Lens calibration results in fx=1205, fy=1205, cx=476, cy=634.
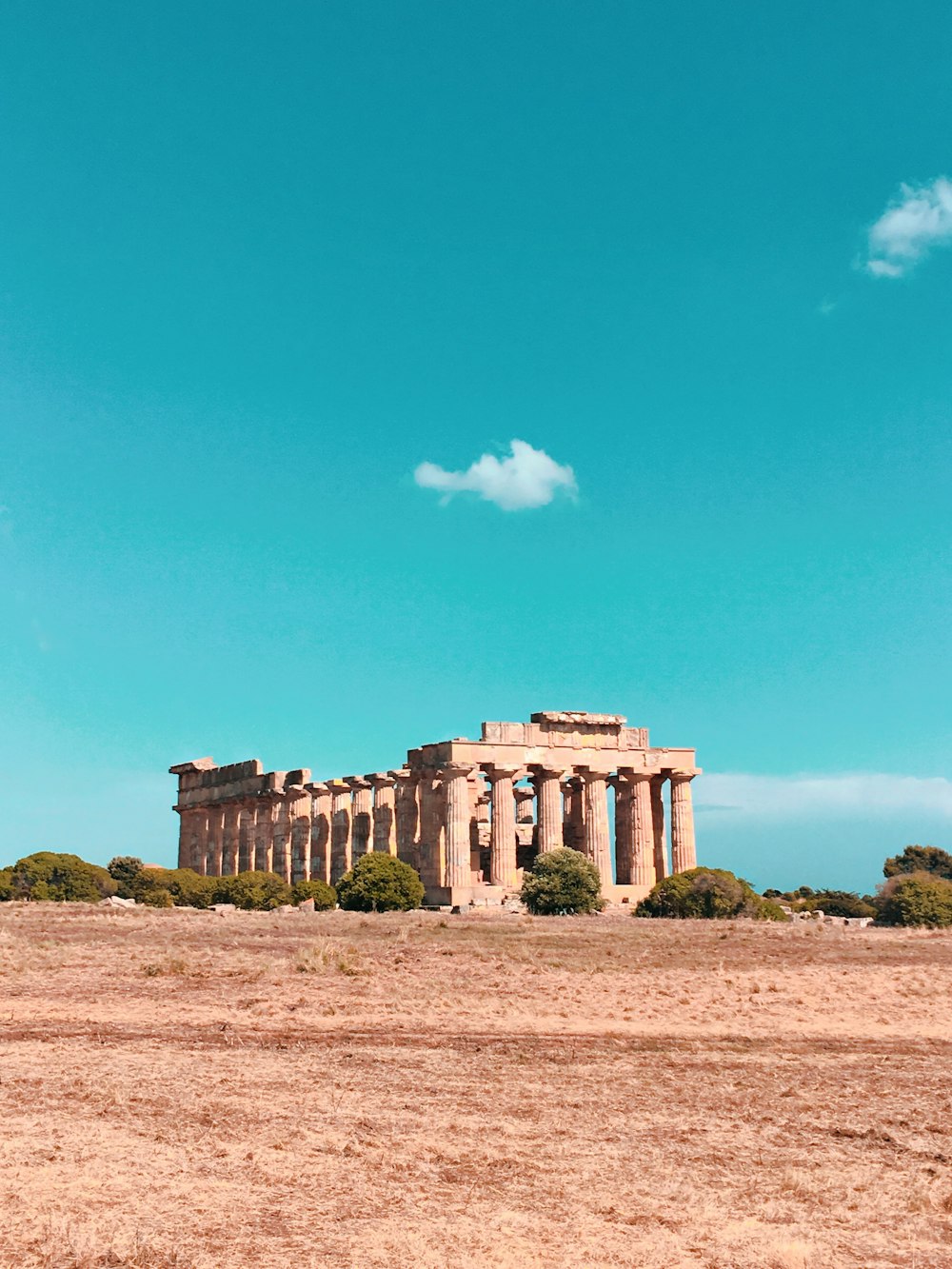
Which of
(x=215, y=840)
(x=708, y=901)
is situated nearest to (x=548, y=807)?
(x=708, y=901)

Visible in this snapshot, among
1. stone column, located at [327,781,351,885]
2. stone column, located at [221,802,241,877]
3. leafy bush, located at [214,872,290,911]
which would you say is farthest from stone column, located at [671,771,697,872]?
stone column, located at [221,802,241,877]

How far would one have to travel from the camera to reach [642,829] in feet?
185

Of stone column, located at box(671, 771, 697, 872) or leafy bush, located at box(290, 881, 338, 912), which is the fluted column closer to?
stone column, located at box(671, 771, 697, 872)

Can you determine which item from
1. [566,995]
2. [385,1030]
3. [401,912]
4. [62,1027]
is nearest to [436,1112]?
[385,1030]

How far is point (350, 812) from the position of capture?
5984cm

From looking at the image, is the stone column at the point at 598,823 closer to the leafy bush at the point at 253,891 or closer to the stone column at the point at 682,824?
the stone column at the point at 682,824

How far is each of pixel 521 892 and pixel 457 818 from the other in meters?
4.76

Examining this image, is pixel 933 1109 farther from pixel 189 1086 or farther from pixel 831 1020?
pixel 189 1086

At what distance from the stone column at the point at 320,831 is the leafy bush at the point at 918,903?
91.2 ft

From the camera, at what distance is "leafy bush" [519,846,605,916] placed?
46.6m

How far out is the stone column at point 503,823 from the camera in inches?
2066

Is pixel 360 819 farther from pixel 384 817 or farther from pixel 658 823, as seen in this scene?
pixel 658 823

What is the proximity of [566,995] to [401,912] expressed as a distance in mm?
22780

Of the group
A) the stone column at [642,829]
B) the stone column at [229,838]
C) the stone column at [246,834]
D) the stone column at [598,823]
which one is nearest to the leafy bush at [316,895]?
the stone column at [598,823]
